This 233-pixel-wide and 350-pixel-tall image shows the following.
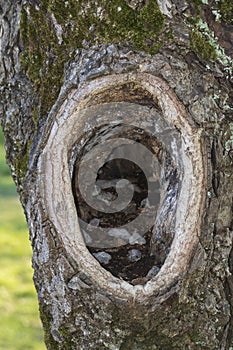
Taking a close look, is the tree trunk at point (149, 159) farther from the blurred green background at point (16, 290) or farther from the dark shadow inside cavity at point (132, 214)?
the blurred green background at point (16, 290)

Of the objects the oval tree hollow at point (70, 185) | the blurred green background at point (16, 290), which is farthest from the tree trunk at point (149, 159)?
the blurred green background at point (16, 290)

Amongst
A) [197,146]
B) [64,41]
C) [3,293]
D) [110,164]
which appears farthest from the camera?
[3,293]

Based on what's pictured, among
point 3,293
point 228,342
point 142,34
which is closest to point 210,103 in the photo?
point 142,34

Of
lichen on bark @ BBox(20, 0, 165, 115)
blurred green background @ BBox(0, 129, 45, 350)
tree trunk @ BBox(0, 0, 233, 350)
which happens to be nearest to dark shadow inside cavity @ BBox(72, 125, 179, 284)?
tree trunk @ BBox(0, 0, 233, 350)

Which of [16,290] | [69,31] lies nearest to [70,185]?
[69,31]

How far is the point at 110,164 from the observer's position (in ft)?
6.04

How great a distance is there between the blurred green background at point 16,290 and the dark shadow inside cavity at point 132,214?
2.52 metres

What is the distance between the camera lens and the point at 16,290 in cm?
472

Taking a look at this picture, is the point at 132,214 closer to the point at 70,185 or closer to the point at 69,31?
the point at 70,185

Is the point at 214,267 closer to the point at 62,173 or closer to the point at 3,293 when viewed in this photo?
the point at 62,173

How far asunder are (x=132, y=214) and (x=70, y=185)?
0.78 ft

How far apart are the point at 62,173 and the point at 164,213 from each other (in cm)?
27

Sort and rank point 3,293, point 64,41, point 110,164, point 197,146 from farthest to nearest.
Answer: point 3,293
point 110,164
point 64,41
point 197,146

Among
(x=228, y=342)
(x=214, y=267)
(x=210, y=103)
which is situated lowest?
(x=228, y=342)
